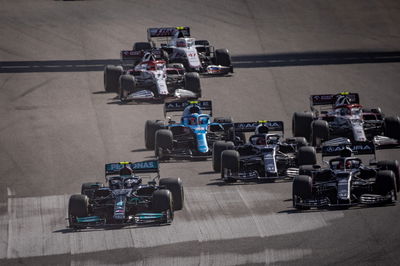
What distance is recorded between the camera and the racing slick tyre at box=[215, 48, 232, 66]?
60906 mm

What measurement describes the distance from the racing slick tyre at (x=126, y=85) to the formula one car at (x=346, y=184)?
637 inches

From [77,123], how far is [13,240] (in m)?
16.3

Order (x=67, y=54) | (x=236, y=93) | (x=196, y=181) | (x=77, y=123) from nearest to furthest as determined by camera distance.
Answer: (x=196, y=181) < (x=77, y=123) < (x=236, y=93) < (x=67, y=54)

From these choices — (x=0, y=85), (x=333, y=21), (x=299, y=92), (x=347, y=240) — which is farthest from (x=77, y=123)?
(x=333, y=21)

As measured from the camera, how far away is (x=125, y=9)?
Answer: 75250mm

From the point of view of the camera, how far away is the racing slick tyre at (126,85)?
55.2 meters

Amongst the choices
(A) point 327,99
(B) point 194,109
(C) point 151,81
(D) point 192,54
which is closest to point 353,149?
(A) point 327,99

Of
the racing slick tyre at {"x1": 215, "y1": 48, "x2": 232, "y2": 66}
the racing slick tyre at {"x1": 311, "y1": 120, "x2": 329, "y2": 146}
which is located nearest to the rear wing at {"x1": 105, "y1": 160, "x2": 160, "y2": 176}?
the racing slick tyre at {"x1": 311, "y1": 120, "x2": 329, "y2": 146}

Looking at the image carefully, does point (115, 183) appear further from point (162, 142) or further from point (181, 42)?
point (181, 42)

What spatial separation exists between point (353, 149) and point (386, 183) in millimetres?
3436

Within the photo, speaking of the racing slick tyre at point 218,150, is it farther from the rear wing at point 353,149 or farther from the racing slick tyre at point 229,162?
the rear wing at point 353,149

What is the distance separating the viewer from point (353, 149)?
42.7 metres

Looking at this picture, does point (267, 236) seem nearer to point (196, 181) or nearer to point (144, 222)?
point (144, 222)

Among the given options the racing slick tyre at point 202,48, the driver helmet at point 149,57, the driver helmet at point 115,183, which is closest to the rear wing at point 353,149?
the driver helmet at point 115,183
